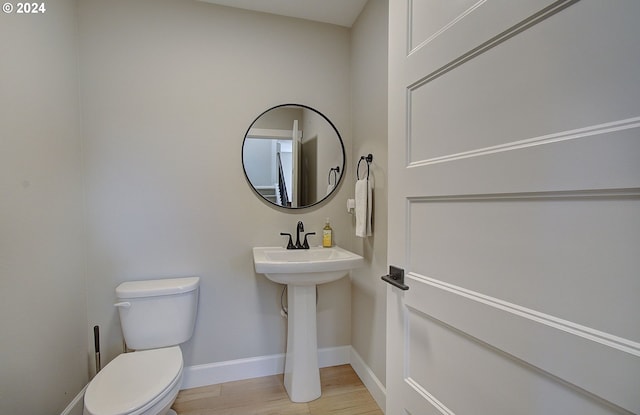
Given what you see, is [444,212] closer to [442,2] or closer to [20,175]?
[442,2]

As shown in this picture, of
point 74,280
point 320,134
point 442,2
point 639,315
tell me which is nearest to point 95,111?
point 74,280

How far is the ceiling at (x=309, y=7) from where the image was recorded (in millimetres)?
1860

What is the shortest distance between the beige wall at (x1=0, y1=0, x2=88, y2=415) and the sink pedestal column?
1.27 m

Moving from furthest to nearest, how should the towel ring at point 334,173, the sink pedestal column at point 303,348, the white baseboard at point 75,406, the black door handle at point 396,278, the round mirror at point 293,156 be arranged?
the towel ring at point 334,173
the round mirror at point 293,156
the sink pedestal column at point 303,348
the white baseboard at point 75,406
the black door handle at point 396,278

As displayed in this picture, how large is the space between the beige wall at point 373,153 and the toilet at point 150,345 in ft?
3.83

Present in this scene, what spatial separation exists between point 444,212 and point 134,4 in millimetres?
2306

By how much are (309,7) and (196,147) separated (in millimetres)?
1278

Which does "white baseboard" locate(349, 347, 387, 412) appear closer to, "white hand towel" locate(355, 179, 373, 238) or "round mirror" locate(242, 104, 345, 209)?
"white hand towel" locate(355, 179, 373, 238)

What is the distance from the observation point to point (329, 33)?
6.95 feet

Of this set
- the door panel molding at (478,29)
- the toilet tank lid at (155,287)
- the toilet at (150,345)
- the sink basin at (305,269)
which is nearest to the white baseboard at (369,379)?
the sink basin at (305,269)

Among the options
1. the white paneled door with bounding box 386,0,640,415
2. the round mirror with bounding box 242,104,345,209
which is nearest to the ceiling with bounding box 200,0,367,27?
the round mirror with bounding box 242,104,345,209

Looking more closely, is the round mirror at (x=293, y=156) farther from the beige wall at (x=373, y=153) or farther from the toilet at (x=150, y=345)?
the toilet at (x=150, y=345)

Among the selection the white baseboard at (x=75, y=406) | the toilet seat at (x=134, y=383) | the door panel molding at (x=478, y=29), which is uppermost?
the door panel molding at (x=478, y=29)

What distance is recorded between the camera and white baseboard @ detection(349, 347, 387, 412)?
5.51 ft
